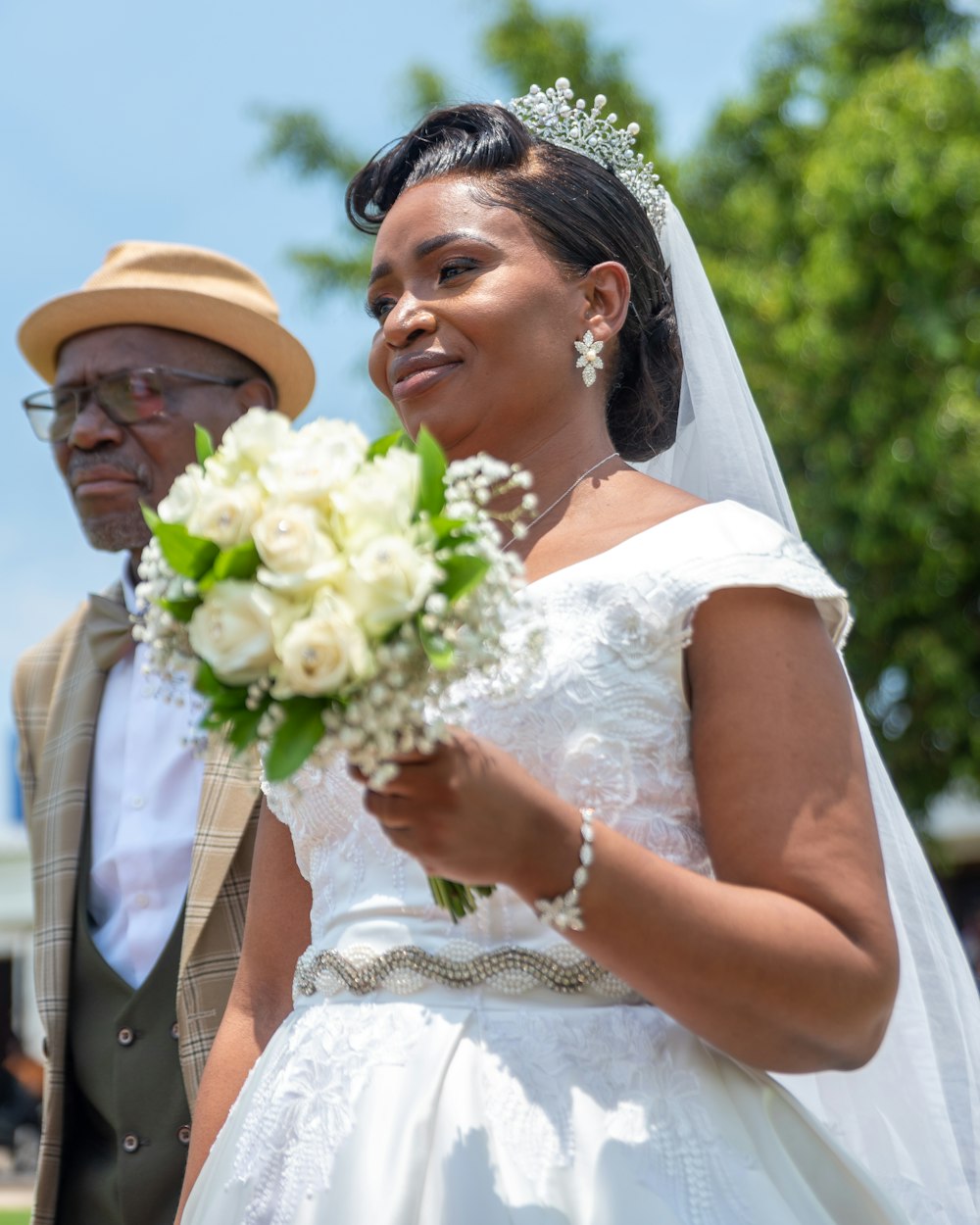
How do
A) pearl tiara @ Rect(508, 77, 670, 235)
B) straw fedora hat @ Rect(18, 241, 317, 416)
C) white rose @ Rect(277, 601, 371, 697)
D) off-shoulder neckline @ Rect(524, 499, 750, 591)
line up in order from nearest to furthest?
white rose @ Rect(277, 601, 371, 697)
off-shoulder neckline @ Rect(524, 499, 750, 591)
pearl tiara @ Rect(508, 77, 670, 235)
straw fedora hat @ Rect(18, 241, 317, 416)

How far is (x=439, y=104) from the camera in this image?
3.24 metres

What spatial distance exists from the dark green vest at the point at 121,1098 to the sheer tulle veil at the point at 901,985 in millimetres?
1663

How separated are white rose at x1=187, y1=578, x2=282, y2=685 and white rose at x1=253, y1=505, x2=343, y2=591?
29 mm

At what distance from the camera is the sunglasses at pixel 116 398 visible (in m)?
4.59

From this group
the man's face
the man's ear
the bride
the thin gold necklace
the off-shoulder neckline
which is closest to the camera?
the bride

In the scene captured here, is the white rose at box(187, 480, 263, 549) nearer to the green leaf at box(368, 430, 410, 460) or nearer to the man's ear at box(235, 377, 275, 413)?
the green leaf at box(368, 430, 410, 460)

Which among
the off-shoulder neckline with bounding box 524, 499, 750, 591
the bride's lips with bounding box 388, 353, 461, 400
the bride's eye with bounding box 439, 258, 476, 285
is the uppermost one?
the bride's eye with bounding box 439, 258, 476, 285

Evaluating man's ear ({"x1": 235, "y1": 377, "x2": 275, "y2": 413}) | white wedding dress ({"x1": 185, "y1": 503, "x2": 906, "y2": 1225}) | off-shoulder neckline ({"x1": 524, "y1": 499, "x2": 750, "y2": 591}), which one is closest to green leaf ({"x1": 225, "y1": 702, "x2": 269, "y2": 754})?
white wedding dress ({"x1": 185, "y1": 503, "x2": 906, "y2": 1225})

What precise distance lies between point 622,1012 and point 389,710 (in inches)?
29.5

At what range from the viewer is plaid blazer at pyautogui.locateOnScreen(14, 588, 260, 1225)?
12.2 feet

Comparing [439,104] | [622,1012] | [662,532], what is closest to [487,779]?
[622,1012]

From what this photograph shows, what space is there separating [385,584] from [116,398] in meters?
2.95

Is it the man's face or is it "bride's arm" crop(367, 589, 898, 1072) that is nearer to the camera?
"bride's arm" crop(367, 589, 898, 1072)

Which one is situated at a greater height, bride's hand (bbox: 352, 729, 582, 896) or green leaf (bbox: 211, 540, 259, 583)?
green leaf (bbox: 211, 540, 259, 583)
